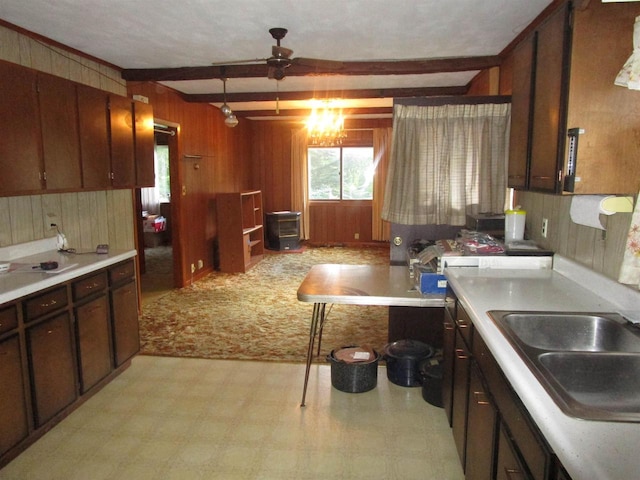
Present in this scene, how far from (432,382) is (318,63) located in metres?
2.33

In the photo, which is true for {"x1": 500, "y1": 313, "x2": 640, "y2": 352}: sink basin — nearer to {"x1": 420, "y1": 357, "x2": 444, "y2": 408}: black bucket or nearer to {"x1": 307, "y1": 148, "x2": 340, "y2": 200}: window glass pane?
{"x1": 420, "y1": 357, "x2": 444, "y2": 408}: black bucket

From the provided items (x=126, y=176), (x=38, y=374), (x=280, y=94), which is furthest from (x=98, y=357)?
(x=280, y=94)

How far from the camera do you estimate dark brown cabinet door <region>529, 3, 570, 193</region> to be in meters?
1.83

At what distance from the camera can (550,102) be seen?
1975 millimetres

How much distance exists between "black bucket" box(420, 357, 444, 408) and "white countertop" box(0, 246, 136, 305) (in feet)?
7.22

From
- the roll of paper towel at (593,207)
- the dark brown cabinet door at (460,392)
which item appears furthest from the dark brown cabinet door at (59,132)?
the roll of paper towel at (593,207)

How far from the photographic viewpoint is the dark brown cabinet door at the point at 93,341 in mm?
2769

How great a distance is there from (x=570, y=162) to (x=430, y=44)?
2.16 metres

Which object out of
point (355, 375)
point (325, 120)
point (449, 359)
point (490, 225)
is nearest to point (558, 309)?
point (449, 359)

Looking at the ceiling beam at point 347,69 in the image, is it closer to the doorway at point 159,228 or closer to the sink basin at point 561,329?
the doorway at point 159,228

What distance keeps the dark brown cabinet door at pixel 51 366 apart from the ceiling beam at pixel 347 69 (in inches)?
103

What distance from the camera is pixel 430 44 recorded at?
3.55 meters

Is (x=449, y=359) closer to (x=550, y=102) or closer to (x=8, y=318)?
(x=550, y=102)

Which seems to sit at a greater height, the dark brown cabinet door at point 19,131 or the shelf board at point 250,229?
the dark brown cabinet door at point 19,131
